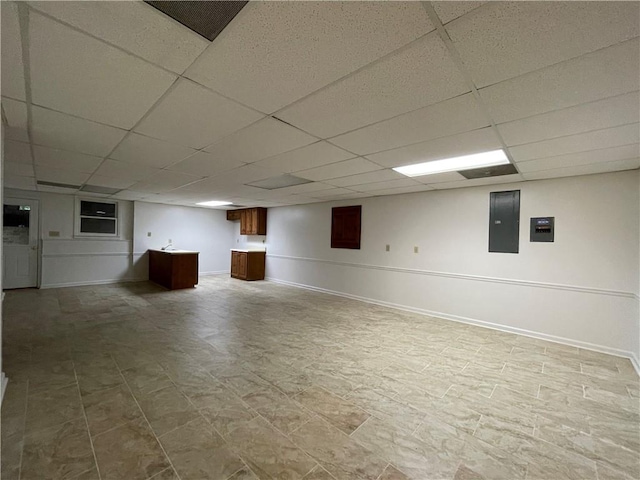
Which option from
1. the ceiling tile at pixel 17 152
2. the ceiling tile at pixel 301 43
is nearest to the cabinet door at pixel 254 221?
the ceiling tile at pixel 17 152

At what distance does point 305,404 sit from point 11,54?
9.65ft

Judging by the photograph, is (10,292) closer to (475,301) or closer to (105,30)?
(105,30)

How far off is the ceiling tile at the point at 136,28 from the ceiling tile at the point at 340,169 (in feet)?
7.12

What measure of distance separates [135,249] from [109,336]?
5.15m

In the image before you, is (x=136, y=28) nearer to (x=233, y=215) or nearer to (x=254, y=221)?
(x=254, y=221)

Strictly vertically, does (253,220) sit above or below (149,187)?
below

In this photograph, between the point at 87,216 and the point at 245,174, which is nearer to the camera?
the point at 245,174

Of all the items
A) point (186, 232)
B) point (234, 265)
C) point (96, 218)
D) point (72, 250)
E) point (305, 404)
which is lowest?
point (305, 404)

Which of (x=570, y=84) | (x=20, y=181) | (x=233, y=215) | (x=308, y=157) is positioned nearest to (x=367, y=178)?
(x=308, y=157)

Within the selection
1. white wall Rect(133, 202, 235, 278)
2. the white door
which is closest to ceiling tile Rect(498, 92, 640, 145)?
white wall Rect(133, 202, 235, 278)

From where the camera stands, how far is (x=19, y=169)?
13.5 feet

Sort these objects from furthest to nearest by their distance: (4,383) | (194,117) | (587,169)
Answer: (587,169)
(4,383)
(194,117)

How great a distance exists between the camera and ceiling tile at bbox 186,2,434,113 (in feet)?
3.81

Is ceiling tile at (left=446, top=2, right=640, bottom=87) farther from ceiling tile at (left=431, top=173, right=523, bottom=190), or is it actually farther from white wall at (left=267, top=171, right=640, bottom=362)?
white wall at (left=267, top=171, right=640, bottom=362)
